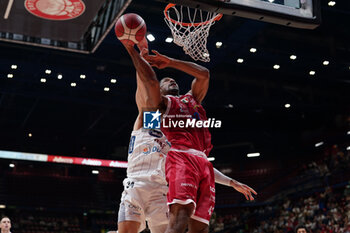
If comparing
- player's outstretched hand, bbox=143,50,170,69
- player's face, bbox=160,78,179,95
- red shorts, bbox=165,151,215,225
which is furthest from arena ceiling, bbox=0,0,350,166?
red shorts, bbox=165,151,215,225

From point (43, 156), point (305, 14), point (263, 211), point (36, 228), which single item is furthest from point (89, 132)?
point (305, 14)

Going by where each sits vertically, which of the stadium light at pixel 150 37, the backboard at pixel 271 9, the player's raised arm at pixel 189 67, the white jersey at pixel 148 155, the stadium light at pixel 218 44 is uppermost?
the stadium light at pixel 218 44

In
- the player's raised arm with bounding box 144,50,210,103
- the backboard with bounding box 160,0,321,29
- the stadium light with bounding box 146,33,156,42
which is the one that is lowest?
the player's raised arm with bounding box 144,50,210,103

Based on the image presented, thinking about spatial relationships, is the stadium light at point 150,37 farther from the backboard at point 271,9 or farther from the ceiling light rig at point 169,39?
the backboard at point 271,9

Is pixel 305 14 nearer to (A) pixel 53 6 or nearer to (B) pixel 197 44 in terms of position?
(B) pixel 197 44

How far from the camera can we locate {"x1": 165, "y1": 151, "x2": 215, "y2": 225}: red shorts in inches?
119

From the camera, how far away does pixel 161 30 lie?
1227cm

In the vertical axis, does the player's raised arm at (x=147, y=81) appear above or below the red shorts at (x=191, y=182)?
above

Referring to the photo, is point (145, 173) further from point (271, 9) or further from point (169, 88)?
point (271, 9)

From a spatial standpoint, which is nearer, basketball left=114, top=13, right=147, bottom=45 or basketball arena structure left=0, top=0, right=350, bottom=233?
basketball left=114, top=13, right=147, bottom=45

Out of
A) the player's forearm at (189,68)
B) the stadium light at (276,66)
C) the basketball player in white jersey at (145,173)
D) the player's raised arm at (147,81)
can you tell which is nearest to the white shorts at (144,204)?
the basketball player in white jersey at (145,173)

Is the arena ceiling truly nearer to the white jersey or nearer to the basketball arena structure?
the basketball arena structure

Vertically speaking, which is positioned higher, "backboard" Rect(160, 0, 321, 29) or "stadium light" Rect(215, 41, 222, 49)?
"stadium light" Rect(215, 41, 222, 49)

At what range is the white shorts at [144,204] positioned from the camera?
3.41m
